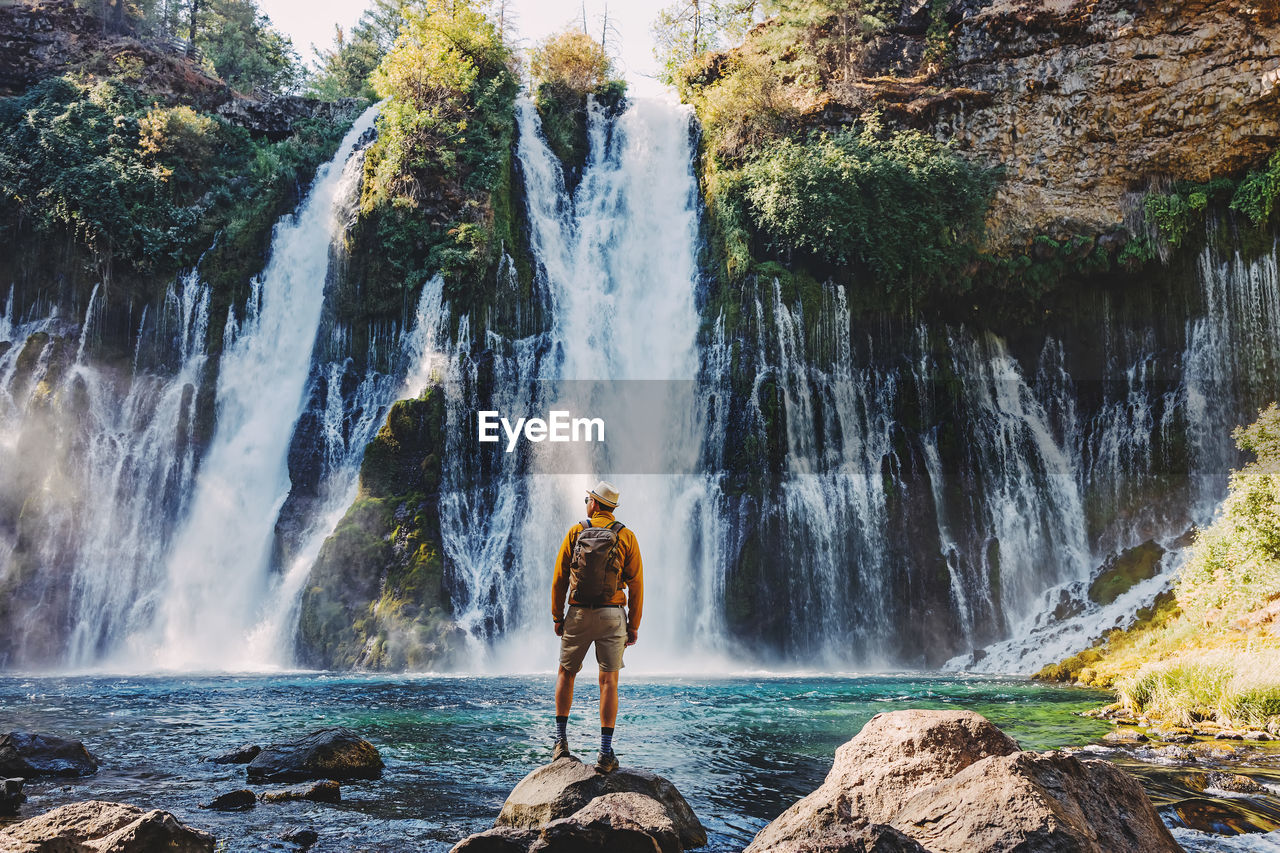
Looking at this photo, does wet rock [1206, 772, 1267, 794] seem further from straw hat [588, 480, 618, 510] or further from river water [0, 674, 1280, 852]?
straw hat [588, 480, 618, 510]

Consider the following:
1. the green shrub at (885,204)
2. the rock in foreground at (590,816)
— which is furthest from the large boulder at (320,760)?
the green shrub at (885,204)

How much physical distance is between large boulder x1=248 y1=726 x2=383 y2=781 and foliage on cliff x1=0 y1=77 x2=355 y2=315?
1912 cm

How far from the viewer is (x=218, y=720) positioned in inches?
387

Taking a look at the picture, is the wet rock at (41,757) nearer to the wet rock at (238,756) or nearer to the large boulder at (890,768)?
the wet rock at (238,756)

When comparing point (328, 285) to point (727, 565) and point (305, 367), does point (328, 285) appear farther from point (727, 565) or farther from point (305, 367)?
point (727, 565)

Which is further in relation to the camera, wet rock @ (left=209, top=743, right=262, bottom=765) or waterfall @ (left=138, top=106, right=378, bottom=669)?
waterfall @ (left=138, top=106, right=378, bottom=669)

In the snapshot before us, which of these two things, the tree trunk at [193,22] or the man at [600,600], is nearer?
the man at [600,600]

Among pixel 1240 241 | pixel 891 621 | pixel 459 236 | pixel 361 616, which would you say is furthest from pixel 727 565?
pixel 1240 241

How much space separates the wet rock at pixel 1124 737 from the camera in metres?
8.06

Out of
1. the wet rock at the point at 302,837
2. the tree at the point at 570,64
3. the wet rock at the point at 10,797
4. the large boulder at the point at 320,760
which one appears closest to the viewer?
the wet rock at the point at 302,837

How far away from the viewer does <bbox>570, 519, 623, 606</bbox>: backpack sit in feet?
19.4

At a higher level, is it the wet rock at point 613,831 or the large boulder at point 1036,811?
the large boulder at point 1036,811

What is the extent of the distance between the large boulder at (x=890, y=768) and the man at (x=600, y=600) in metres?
1.51

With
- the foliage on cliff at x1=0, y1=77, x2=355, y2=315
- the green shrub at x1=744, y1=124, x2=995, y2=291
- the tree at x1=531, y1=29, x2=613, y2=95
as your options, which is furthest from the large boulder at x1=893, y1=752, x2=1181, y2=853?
the tree at x1=531, y1=29, x2=613, y2=95
